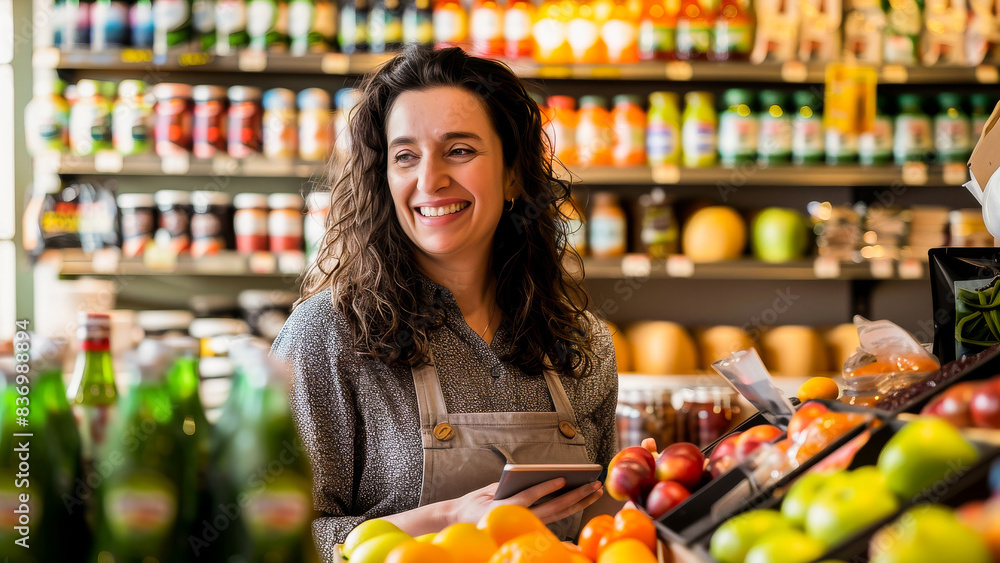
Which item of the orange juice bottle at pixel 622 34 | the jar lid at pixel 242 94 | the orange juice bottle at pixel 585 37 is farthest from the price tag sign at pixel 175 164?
the orange juice bottle at pixel 622 34

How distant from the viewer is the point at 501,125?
1.53 m

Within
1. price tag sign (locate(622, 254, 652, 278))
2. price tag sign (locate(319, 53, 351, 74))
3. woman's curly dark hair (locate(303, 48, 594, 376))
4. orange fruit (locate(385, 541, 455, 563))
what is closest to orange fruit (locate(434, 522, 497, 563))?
orange fruit (locate(385, 541, 455, 563))

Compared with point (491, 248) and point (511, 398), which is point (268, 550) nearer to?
point (511, 398)

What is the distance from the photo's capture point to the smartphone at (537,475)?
3.11ft

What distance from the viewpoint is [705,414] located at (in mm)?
2494

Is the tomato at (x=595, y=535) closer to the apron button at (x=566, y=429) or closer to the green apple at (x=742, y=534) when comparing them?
the green apple at (x=742, y=534)

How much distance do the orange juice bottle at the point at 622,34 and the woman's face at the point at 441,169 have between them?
1.37 m

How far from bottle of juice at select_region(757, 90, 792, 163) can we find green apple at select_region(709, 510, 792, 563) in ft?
7.38

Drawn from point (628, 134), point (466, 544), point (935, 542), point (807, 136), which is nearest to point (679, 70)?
point (628, 134)

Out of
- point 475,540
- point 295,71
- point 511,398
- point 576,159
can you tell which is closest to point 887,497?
point 475,540

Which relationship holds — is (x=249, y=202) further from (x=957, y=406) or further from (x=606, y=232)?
(x=957, y=406)

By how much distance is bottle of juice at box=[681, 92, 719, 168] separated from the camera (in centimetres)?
267

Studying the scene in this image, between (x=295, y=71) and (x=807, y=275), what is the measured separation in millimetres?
1914

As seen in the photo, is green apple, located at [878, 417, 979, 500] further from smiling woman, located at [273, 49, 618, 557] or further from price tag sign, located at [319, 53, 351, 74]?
price tag sign, located at [319, 53, 351, 74]
